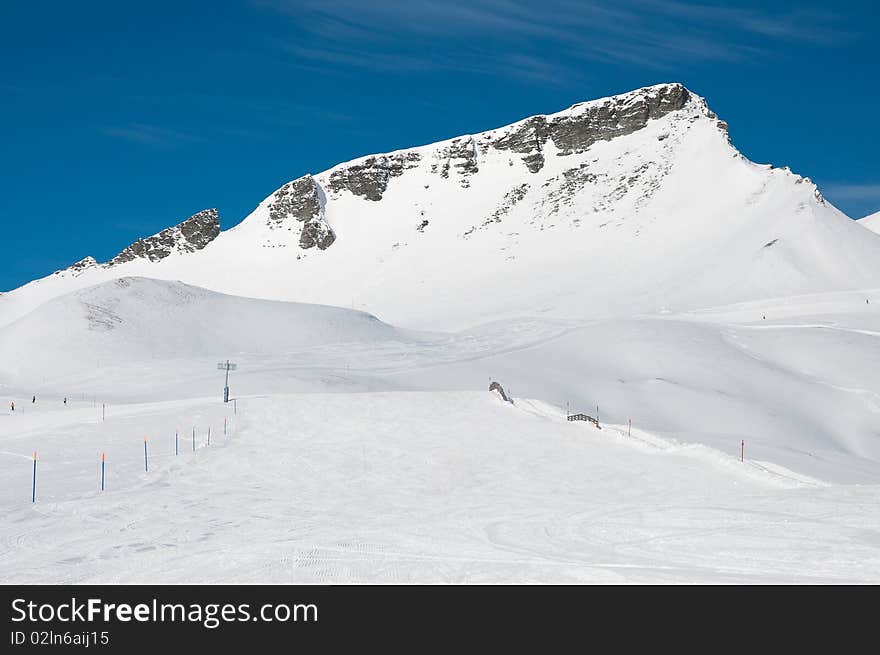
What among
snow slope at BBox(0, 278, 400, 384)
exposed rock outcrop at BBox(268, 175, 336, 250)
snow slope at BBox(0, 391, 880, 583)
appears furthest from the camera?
exposed rock outcrop at BBox(268, 175, 336, 250)

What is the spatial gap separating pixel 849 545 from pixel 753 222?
113 m

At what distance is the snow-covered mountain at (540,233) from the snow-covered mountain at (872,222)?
4190 cm

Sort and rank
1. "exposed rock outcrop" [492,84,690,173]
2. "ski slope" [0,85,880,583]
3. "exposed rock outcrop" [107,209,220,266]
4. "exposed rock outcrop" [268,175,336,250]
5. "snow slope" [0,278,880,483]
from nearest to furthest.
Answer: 1. "ski slope" [0,85,880,583]
2. "snow slope" [0,278,880,483]
3. "exposed rock outcrop" [492,84,690,173]
4. "exposed rock outcrop" [268,175,336,250]
5. "exposed rock outcrop" [107,209,220,266]

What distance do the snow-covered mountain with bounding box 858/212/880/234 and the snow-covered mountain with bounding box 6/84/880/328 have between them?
41901 millimetres

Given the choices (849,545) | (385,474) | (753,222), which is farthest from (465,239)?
(849,545)

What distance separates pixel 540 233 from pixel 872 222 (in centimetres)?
8178

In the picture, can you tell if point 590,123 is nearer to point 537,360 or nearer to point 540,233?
point 540,233

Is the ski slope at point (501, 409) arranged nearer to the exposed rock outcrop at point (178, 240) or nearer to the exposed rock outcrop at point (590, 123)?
the exposed rock outcrop at point (590, 123)

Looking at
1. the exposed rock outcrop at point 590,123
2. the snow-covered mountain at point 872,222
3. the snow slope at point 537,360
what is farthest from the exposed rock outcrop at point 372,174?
the snow slope at point 537,360

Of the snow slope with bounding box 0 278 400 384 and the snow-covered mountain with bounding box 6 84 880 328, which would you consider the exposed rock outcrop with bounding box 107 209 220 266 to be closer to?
the snow-covered mountain with bounding box 6 84 880 328

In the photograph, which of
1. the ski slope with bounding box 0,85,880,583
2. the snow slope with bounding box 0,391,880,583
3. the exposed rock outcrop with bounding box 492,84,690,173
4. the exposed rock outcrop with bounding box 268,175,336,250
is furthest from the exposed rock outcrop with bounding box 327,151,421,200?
the snow slope with bounding box 0,391,880,583

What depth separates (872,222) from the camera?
580 feet

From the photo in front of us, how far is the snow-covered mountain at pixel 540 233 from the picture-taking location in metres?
105

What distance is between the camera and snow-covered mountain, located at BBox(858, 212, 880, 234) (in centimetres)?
17300
